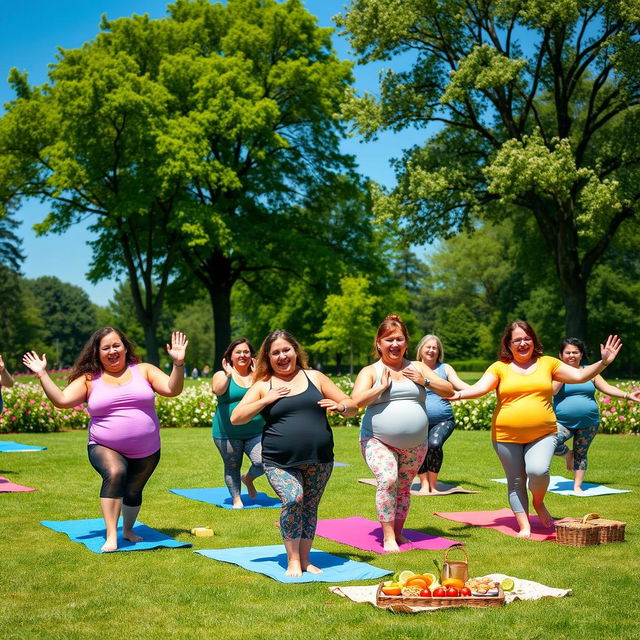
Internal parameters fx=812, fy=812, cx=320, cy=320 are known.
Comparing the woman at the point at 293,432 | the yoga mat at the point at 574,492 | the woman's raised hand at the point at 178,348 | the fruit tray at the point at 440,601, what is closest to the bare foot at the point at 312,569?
the woman at the point at 293,432

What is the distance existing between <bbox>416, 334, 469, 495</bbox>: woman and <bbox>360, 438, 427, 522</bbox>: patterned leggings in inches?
100

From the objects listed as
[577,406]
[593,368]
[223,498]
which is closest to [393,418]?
[593,368]

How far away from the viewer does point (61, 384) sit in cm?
3228

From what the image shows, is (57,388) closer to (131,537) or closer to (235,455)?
(131,537)

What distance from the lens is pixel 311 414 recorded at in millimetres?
6738

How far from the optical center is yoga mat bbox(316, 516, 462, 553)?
26.1 feet

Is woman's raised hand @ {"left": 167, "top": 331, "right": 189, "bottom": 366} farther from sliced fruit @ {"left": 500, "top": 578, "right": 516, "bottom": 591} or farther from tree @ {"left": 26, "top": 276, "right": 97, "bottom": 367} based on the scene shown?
tree @ {"left": 26, "top": 276, "right": 97, "bottom": 367}

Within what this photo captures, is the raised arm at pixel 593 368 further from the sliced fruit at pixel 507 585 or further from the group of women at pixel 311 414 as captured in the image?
the sliced fruit at pixel 507 585

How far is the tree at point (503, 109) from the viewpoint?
86.4 feet

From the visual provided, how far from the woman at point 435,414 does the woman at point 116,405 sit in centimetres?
392

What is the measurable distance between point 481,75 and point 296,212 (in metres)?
12.9

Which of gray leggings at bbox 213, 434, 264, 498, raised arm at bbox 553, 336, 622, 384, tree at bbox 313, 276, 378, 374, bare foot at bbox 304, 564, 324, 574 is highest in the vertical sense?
tree at bbox 313, 276, 378, 374

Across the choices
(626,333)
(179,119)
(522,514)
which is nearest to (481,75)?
(179,119)

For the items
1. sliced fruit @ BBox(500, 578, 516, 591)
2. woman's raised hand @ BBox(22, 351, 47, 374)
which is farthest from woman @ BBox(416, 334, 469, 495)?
woman's raised hand @ BBox(22, 351, 47, 374)
